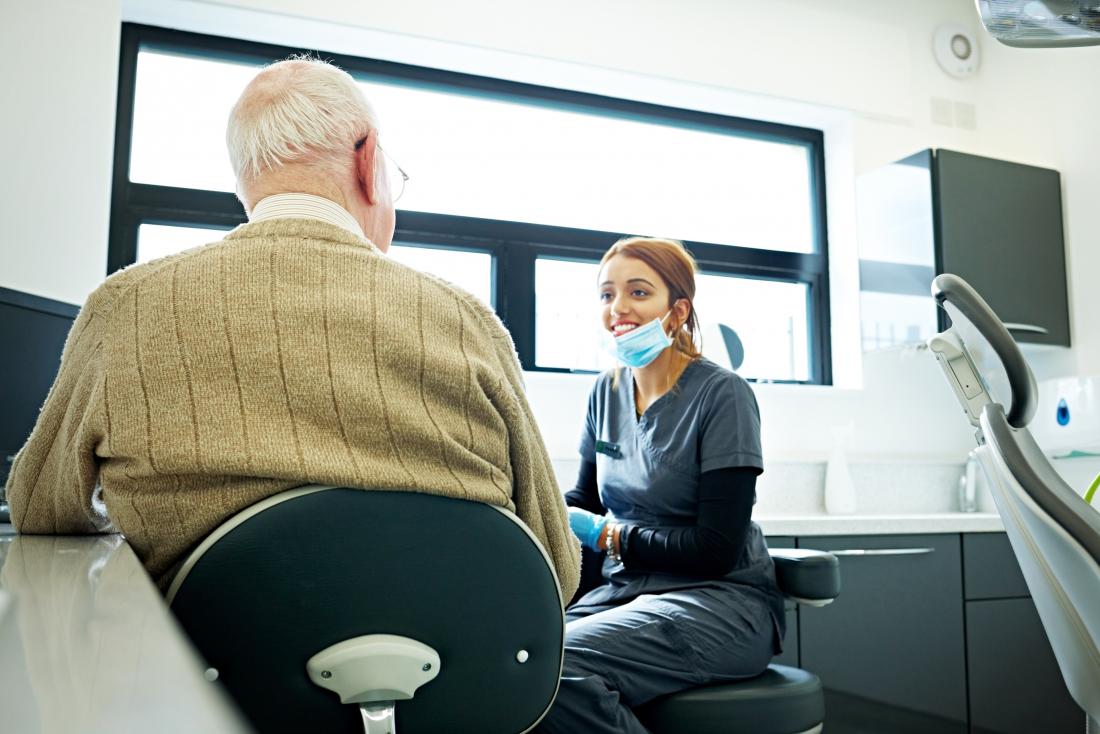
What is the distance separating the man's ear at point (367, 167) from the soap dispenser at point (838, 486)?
2.32m

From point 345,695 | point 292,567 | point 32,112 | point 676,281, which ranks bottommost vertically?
point 345,695

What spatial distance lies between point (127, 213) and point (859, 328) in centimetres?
247

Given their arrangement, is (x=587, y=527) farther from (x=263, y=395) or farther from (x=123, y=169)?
(x=123, y=169)

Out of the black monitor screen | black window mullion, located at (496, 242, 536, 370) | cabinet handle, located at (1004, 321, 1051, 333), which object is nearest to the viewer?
the black monitor screen

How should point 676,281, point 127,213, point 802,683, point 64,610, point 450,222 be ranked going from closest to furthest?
1. point 64,610
2. point 802,683
3. point 676,281
4. point 127,213
5. point 450,222

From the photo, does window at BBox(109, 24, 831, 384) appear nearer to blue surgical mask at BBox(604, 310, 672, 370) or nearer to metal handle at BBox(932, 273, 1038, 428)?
blue surgical mask at BBox(604, 310, 672, 370)

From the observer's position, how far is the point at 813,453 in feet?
10.6

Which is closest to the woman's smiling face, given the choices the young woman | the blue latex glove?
the young woman

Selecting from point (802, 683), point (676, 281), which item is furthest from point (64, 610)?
point (676, 281)

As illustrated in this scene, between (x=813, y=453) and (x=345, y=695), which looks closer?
(x=345, y=695)

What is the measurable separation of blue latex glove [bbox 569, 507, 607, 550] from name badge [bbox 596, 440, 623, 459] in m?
0.17

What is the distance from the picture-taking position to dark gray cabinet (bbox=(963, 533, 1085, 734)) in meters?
2.61

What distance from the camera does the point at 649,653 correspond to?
1.45m

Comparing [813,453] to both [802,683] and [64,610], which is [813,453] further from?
[64,610]
